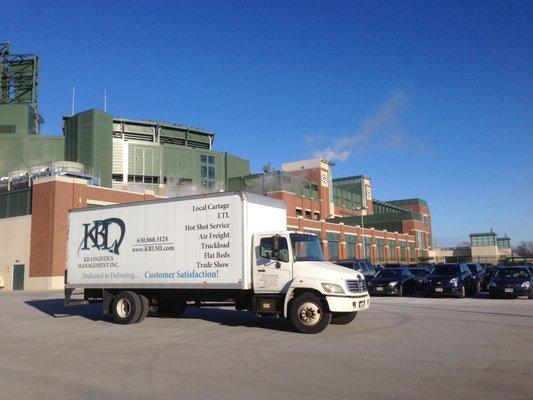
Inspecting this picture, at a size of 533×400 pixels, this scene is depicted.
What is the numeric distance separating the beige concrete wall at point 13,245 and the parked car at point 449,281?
2989 cm

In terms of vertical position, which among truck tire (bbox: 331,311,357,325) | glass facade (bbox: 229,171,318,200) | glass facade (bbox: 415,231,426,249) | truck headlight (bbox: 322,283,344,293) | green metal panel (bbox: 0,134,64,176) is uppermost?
green metal panel (bbox: 0,134,64,176)

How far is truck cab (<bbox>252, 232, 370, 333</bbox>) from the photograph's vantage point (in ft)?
39.5

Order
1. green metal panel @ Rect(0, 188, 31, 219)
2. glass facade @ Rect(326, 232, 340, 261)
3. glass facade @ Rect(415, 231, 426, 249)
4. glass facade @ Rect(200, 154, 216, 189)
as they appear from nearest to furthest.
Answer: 1. green metal panel @ Rect(0, 188, 31, 219)
2. glass facade @ Rect(326, 232, 340, 261)
3. glass facade @ Rect(200, 154, 216, 189)
4. glass facade @ Rect(415, 231, 426, 249)

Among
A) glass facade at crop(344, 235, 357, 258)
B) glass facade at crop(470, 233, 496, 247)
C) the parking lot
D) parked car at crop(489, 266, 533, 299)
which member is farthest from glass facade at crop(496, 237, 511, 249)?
the parking lot

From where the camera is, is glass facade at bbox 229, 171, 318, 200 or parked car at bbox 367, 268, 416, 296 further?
glass facade at bbox 229, 171, 318, 200

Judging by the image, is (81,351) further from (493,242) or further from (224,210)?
(493,242)

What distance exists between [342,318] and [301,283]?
7.12ft

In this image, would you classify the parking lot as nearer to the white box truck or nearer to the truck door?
the white box truck

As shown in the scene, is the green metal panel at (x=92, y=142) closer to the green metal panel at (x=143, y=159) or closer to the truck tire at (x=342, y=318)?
the green metal panel at (x=143, y=159)

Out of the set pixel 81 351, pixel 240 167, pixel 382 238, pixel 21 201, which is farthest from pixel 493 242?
pixel 81 351

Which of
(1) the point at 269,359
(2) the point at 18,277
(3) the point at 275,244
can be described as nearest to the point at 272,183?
(2) the point at 18,277

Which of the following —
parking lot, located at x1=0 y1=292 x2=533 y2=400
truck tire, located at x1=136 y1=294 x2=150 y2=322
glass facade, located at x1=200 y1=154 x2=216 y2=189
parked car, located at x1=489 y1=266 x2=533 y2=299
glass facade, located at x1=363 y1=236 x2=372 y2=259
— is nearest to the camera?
parking lot, located at x1=0 y1=292 x2=533 y2=400

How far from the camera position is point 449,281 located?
76.2 feet

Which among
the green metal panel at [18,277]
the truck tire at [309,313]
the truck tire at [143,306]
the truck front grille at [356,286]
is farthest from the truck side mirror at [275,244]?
the green metal panel at [18,277]
